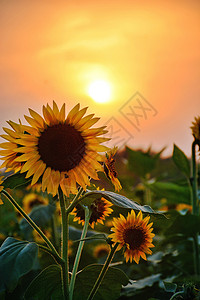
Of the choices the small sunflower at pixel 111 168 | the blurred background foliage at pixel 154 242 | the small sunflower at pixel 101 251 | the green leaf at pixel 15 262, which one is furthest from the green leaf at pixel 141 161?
the green leaf at pixel 15 262

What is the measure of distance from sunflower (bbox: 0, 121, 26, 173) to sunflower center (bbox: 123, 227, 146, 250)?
21 cm

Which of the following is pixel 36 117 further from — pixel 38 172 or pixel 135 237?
pixel 135 237

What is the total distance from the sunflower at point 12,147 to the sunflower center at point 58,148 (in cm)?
4

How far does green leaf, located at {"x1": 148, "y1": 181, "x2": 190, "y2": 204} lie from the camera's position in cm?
146

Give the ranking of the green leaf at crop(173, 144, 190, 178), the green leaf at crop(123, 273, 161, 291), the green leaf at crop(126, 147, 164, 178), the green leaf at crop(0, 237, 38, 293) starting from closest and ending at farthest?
the green leaf at crop(0, 237, 38, 293), the green leaf at crop(123, 273, 161, 291), the green leaf at crop(173, 144, 190, 178), the green leaf at crop(126, 147, 164, 178)

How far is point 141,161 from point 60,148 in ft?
→ 3.47

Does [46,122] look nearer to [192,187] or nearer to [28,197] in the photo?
[192,187]

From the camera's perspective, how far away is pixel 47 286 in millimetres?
670

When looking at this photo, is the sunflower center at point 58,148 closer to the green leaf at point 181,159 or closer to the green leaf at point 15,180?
the green leaf at point 15,180

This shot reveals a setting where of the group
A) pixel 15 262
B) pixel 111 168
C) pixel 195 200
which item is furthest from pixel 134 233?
pixel 195 200

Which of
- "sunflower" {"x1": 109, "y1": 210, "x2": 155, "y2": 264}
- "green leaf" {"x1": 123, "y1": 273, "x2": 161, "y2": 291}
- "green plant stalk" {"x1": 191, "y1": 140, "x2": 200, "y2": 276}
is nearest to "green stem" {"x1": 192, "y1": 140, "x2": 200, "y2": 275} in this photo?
"green plant stalk" {"x1": 191, "y1": 140, "x2": 200, "y2": 276}

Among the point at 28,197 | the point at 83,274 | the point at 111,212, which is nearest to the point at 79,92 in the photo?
the point at 111,212

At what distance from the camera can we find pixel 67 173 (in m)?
0.67

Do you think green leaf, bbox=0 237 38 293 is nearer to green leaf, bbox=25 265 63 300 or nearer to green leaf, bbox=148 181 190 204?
green leaf, bbox=25 265 63 300
